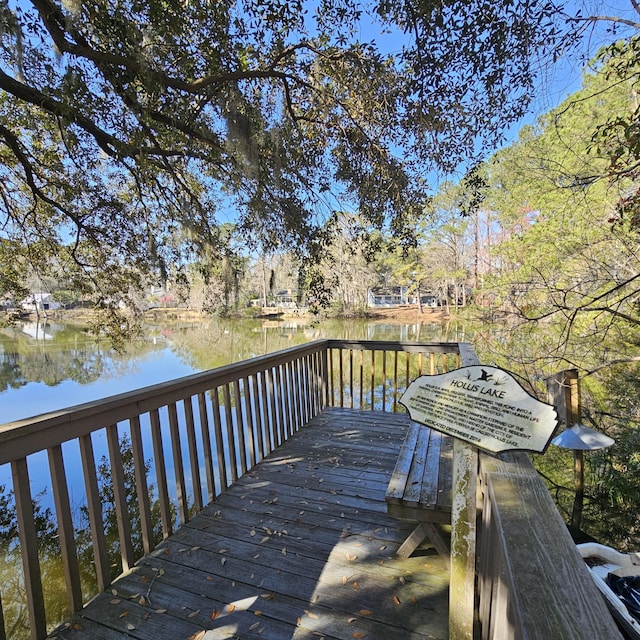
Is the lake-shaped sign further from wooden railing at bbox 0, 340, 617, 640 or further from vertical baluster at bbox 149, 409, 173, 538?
vertical baluster at bbox 149, 409, 173, 538

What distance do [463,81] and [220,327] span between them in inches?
984

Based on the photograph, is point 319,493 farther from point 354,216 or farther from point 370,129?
point 370,129

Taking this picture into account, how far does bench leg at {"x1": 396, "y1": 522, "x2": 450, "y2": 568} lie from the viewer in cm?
183

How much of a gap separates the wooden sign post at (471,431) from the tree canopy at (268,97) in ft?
8.08

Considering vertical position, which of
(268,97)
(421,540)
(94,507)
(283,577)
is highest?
(268,97)

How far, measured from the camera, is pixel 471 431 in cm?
128

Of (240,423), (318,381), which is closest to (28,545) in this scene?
(240,423)

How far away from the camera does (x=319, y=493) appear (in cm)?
259

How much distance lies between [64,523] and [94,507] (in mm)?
126

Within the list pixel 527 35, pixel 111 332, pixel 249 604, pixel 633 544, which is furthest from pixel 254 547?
pixel 111 332

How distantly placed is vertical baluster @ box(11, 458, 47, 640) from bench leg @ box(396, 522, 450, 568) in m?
1.61

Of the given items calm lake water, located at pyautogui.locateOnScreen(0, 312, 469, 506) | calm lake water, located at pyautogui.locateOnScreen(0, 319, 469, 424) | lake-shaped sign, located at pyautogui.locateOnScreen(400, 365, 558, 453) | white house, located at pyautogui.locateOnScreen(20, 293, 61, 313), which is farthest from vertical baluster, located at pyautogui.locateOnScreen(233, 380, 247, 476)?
white house, located at pyautogui.locateOnScreen(20, 293, 61, 313)

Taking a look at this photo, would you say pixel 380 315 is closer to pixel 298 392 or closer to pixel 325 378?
pixel 325 378

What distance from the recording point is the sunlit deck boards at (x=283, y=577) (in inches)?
60.3
